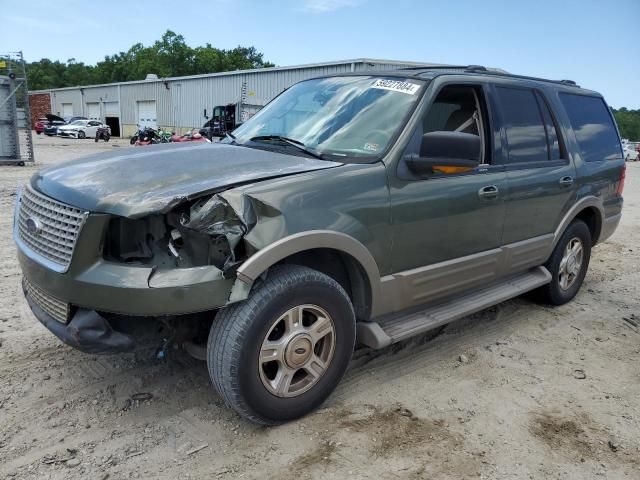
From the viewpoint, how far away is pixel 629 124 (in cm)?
8481

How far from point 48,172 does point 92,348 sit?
1222 millimetres

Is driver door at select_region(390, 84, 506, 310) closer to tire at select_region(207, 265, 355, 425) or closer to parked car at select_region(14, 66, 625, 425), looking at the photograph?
parked car at select_region(14, 66, 625, 425)

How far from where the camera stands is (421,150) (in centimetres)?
325

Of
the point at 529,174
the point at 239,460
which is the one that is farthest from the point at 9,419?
the point at 529,174

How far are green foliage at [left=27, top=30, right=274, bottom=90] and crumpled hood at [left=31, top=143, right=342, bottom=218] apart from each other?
233 feet

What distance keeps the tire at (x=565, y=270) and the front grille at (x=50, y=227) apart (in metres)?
4.04

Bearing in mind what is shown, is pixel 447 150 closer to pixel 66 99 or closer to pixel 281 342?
pixel 281 342

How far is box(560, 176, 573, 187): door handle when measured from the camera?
4.56 metres

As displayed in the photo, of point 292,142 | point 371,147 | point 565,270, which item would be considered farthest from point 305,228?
point 565,270

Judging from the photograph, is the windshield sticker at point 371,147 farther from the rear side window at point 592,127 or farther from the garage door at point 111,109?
the garage door at point 111,109

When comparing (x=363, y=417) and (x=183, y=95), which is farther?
(x=183, y=95)

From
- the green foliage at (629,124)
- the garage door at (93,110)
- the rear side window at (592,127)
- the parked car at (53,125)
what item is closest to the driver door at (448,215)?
the rear side window at (592,127)

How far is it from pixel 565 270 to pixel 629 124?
3718 inches

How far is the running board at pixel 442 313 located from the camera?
3.25m
